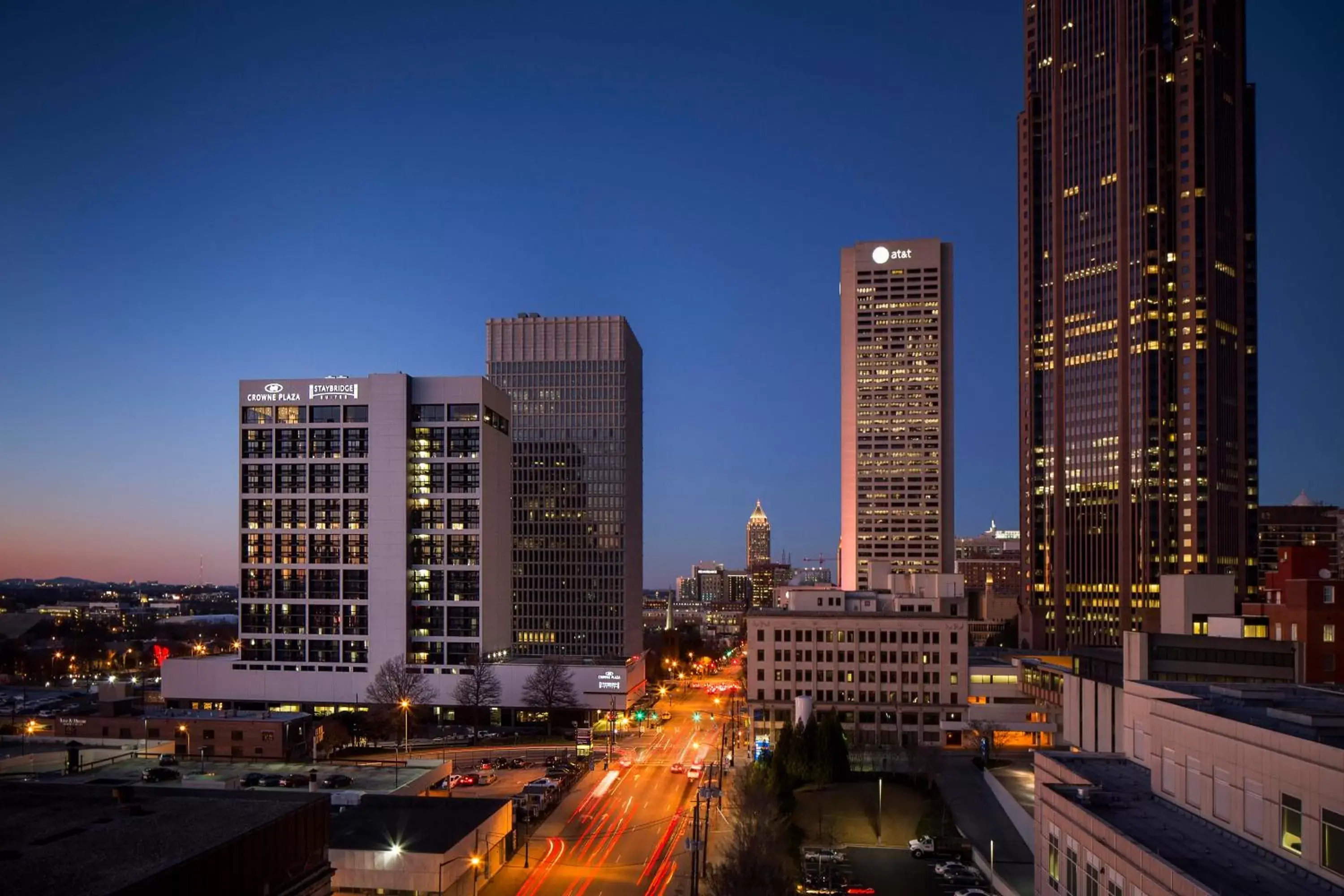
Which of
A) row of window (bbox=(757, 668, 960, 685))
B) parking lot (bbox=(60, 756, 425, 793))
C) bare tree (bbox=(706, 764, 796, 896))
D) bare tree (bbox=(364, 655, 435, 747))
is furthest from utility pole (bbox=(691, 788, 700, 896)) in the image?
bare tree (bbox=(364, 655, 435, 747))

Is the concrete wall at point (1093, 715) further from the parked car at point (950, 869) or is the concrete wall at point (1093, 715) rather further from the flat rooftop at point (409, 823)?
the flat rooftop at point (409, 823)

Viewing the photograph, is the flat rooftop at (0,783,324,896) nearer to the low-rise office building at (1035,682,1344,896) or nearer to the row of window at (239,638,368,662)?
the low-rise office building at (1035,682,1344,896)

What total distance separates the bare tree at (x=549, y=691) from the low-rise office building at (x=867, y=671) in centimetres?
1921

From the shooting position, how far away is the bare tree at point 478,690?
97.6 meters

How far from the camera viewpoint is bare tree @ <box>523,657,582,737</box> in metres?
97.8

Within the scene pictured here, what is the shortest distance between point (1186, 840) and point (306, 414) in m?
98.3

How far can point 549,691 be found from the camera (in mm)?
97375

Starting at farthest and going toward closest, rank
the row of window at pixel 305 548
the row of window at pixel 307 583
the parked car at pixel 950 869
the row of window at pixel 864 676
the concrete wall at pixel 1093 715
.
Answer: the row of window at pixel 305 548, the row of window at pixel 307 583, the row of window at pixel 864 676, the concrete wall at pixel 1093 715, the parked car at pixel 950 869

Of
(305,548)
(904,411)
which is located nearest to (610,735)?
(305,548)

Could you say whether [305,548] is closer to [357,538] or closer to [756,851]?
[357,538]

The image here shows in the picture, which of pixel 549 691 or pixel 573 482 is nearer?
pixel 549 691

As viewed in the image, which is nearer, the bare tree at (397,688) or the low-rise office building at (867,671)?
the bare tree at (397,688)

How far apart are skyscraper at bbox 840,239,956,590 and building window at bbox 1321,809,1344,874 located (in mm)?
168769

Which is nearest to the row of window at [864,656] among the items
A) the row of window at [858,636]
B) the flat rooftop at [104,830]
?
the row of window at [858,636]
